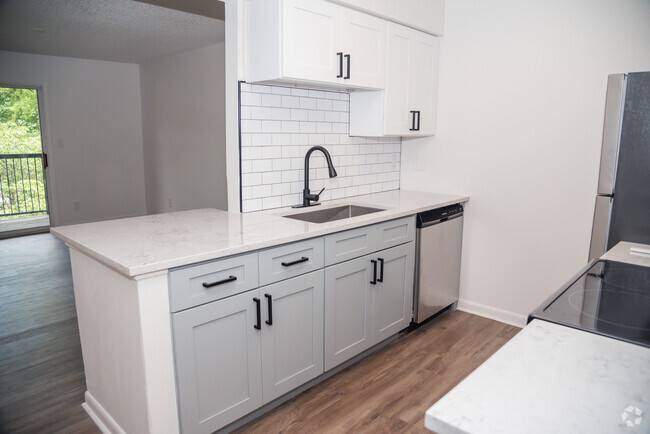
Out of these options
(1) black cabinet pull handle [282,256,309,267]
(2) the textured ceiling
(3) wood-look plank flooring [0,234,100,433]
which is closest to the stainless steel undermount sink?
(1) black cabinet pull handle [282,256,309,267]

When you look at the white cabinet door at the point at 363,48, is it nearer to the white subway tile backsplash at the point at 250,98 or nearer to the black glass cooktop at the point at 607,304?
the white subway tile backsplash at the point at 250,98

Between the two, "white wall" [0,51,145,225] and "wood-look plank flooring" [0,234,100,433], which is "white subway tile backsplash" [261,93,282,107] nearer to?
"wood-look plank flooring" [0,234,100,433]

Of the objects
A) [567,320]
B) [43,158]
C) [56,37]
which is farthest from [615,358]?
[43,158]

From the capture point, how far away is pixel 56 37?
5156 mm

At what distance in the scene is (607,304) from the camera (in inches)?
45.9

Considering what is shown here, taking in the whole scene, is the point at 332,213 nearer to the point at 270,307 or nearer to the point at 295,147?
the point at 295,147

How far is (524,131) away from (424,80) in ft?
2.62

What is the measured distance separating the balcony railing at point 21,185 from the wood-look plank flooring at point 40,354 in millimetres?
2913

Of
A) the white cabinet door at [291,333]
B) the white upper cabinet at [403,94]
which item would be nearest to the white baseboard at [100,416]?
the white cabinet door at [291,333]

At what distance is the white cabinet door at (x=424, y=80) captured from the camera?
314 cm

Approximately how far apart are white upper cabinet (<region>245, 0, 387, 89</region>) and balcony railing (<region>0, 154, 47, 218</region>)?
232 inches

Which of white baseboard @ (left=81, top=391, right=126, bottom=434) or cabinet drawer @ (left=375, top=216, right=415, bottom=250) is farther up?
cabinet drawer @ (left=375, top=216, right=415, bottom=250)

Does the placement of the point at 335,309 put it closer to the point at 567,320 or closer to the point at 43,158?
the point at 567,320

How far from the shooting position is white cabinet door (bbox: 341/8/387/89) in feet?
8.39
